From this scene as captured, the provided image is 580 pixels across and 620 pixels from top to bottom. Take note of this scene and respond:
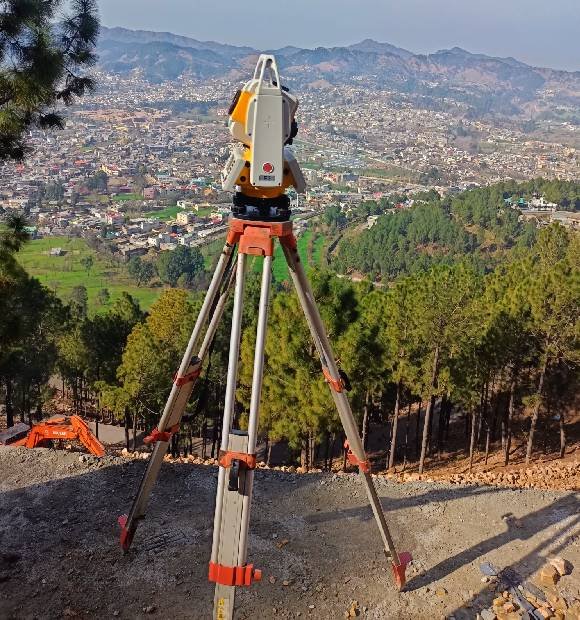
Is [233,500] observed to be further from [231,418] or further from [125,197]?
[125,197]

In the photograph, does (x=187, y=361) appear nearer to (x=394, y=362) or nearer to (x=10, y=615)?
(x=10, y=615)

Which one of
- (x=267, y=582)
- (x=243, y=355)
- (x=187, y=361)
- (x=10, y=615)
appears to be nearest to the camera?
(x=187, y=361)

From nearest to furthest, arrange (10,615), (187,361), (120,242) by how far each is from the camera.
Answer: (187,361), (10,615), (120,242)

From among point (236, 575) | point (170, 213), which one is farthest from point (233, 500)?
point (170, 213)

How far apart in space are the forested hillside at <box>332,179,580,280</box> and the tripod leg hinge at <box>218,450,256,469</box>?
6460cm

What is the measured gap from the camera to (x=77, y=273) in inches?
3169

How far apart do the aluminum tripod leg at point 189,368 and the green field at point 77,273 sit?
5797cm

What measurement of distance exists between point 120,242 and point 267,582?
95299 mm

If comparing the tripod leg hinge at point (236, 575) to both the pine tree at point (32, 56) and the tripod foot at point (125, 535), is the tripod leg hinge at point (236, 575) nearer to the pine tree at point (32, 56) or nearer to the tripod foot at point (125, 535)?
the tripod foot at point (125, 535)

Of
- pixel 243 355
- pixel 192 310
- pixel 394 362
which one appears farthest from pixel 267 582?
pixel 192 310

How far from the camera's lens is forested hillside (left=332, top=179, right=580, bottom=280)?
251 ft

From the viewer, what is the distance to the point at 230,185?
5574mm

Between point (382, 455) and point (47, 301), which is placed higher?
point (47, 301)

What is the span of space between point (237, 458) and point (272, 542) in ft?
14.6
